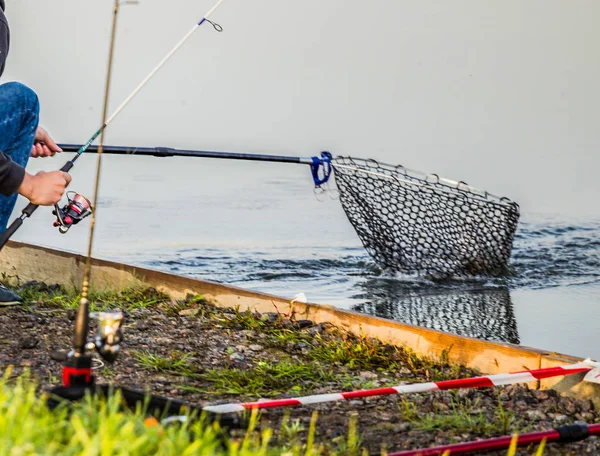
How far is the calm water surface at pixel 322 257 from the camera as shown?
17.8 feet

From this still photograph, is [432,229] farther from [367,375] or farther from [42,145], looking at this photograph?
[367,375]

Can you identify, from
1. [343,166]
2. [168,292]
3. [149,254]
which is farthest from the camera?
[149,254]

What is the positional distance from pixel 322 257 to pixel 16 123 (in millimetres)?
4105

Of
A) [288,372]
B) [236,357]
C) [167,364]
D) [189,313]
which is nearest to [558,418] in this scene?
[288,372]

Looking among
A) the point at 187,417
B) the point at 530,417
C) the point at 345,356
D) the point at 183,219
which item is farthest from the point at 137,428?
the point at 183,219

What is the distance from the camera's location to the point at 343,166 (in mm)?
5680

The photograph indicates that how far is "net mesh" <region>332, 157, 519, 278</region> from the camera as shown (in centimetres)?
612

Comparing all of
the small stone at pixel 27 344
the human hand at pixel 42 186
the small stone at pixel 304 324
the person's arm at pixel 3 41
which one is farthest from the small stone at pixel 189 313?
the person's arm at pixel 3 41

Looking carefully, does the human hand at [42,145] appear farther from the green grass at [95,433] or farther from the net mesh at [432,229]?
Answer: the green grass at [95,433]

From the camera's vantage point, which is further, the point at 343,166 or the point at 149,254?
the point at 149,254

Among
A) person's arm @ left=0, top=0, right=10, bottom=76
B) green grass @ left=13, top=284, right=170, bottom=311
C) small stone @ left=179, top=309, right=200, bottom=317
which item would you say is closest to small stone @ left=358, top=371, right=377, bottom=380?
small stone @ left=179, top=309, right=200, bottom=317

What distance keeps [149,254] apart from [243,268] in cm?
124

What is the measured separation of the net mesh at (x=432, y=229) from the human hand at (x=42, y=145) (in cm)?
226

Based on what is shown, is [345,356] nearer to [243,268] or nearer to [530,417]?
[530,417]
